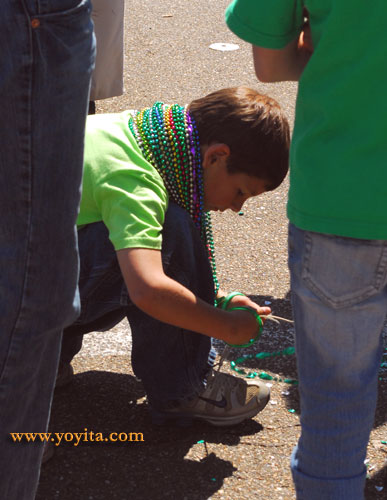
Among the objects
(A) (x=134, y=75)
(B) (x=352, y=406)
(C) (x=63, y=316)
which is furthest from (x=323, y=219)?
(A) (x=134, y=75)

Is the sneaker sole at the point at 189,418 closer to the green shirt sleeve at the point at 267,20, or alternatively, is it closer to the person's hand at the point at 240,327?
the person's hand at the point at 240,327

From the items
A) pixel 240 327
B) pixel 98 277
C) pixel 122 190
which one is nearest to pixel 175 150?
pixel 122 190

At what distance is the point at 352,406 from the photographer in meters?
1.76

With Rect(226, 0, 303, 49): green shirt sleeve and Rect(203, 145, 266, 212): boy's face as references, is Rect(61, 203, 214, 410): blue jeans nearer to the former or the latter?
Rect(203, 145, 266, 212): boy's face

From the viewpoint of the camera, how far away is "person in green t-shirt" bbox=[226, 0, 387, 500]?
1598 mm

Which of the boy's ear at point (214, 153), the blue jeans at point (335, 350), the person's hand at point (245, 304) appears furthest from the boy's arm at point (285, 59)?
the person's hand at point (245, 304)

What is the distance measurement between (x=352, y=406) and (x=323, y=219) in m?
0.41

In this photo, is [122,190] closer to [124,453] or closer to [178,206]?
[178,206]

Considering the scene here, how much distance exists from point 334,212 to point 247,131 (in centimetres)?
77

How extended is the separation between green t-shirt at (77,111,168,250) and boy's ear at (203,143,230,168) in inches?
5.8

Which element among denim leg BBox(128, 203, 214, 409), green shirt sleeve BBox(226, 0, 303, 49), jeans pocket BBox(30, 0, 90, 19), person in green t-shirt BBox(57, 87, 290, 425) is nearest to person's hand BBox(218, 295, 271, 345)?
person in green t-shirt BBox(57, 87, 290, 425)

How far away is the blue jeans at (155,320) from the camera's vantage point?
2326 millimetres

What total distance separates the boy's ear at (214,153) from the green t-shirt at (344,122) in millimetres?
663

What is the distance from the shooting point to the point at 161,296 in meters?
2.08
